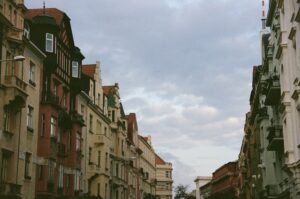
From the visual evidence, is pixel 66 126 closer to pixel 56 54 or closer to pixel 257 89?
pixel 56 54

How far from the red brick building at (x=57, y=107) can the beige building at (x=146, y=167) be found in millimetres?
45876

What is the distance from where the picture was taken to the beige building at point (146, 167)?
99375mm

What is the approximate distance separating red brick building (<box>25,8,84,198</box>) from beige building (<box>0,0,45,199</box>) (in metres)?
1.35

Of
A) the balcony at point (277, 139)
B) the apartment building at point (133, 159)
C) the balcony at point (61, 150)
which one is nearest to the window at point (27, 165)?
the balcony at point (61, 150)

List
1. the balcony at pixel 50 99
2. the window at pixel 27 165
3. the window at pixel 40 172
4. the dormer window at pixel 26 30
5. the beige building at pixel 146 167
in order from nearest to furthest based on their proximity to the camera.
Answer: the window at pixel 27 165
the dormer window at pixel 26 30
the window at pixel 40 172
the balcony at pixel 50 99
the beige building at pixel 146 167

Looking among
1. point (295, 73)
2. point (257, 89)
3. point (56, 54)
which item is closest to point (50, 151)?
point (56, 54)

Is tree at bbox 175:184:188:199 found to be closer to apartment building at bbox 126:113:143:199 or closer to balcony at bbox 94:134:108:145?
apartment building at bbox 126:113:143:199

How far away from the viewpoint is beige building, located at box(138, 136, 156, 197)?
99.4m

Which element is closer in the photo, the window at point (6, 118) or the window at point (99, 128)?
the window at point (6, 118)

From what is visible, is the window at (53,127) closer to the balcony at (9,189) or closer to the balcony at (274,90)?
A: the balcony at (9,189)

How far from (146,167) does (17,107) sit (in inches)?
2776

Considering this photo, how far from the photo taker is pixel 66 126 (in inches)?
1866

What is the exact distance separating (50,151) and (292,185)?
60.1 ft

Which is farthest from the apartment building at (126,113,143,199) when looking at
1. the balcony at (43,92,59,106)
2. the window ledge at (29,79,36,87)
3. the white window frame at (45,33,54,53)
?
the window ledge at (29,79,36,87)
